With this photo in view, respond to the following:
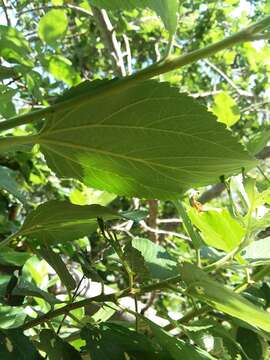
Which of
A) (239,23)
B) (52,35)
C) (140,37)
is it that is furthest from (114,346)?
(140,37)

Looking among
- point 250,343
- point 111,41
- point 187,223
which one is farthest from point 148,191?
point 111,41

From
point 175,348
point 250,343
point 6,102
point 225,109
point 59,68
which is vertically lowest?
point 250,343

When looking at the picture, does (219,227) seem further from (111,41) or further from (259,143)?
(111,41)

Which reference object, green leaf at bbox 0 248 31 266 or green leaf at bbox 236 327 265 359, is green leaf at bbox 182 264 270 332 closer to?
green leaf at bbox 236 327 265 359

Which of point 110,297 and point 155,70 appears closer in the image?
point 155,70

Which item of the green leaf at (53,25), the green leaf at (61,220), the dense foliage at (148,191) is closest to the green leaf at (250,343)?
the dense foliage at (148,191)

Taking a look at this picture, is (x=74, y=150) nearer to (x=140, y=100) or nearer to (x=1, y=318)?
(x=140, y=100)

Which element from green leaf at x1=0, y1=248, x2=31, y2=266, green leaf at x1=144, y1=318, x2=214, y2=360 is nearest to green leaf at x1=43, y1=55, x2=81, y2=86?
green leaf at x1=0, y1=248, x2=31, y2=266
